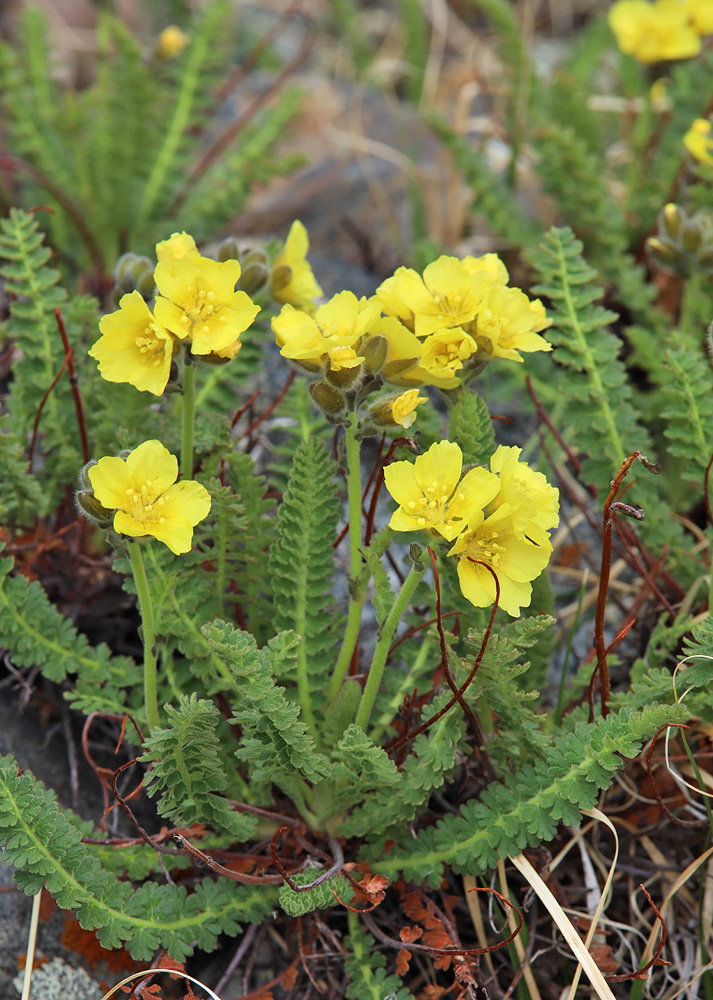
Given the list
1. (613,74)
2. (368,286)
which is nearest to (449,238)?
(368,286)

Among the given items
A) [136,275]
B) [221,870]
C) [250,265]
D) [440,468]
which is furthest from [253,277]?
[221,870]

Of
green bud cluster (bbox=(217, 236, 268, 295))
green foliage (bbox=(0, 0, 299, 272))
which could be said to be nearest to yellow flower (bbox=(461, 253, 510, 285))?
green bud cluster (bbox=(217, 236, 268, 295))

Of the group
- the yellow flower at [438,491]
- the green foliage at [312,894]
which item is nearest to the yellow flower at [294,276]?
the yellow flower at [438,491]

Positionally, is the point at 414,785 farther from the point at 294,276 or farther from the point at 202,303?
the point at 294,276

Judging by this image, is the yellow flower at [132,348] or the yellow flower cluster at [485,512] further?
the yellow flower at [132,348]

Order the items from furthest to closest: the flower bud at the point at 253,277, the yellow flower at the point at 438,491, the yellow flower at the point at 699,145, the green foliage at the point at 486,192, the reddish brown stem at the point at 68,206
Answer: the green foliage at the point at 486,192 → the reddish brown stem at the point at 68,206 → the yellow flower at the point at 699,145 → the flower bud at the point at 253,277 → the yellow flower at the point at 438,491

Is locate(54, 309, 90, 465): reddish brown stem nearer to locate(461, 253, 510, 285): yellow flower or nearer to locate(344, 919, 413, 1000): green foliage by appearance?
locate(461, 253, 510, 285): yellow flower

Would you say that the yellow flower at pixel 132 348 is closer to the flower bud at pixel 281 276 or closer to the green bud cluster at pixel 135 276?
the green bud cluster at pixel 135 276
